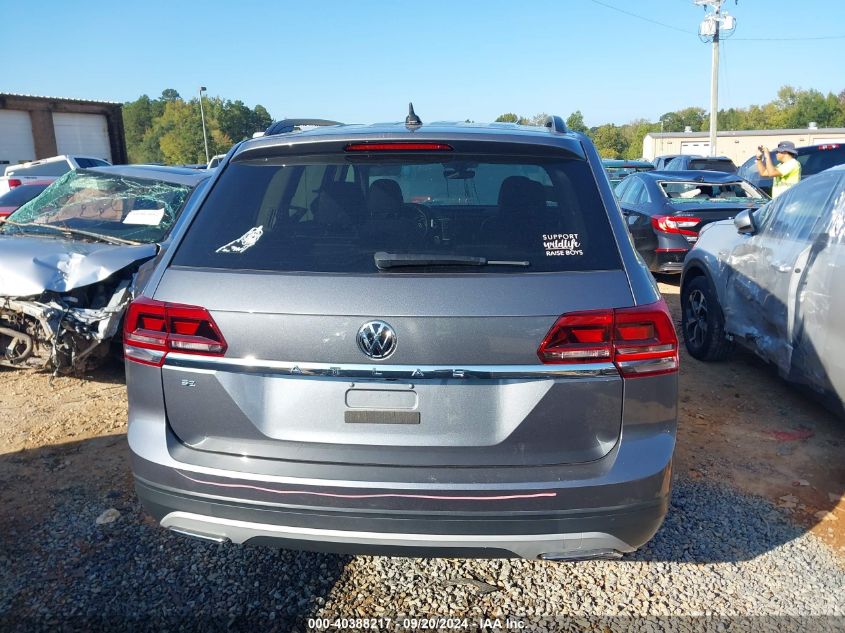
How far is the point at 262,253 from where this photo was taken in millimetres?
2324

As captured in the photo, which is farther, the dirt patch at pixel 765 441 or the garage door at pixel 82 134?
the garage door at pixel 82 134

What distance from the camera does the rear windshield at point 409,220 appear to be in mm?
2248

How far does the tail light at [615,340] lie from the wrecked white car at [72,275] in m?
3.64

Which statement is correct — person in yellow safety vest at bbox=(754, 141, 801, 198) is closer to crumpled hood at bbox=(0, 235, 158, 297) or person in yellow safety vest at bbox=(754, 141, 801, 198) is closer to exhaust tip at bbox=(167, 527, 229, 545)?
crumpled hood at bbox=(0, 235, 158, 297)

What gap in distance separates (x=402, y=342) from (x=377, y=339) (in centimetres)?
8

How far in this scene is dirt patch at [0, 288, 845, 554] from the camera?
365cm

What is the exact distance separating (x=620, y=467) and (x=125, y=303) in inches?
150

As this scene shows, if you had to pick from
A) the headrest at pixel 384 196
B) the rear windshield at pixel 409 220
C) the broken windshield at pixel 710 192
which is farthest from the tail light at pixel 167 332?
the broken windshield at pixel 710 192

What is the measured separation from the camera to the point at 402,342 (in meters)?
2.12

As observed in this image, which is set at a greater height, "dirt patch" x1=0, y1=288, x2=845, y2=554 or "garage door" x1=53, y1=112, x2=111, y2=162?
"garage door" x1=53, y1=112, x2=111, y2=162

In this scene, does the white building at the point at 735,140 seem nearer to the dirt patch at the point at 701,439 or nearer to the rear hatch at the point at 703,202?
the rear hatch at the point at 703,202

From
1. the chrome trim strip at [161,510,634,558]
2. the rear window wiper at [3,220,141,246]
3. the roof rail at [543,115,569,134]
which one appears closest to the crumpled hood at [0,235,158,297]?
the rear window wiper at [3,220,141,246]

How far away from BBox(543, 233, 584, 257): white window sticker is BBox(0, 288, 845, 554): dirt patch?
2.13 m

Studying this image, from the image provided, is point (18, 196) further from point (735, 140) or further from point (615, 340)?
point (735, 140)
